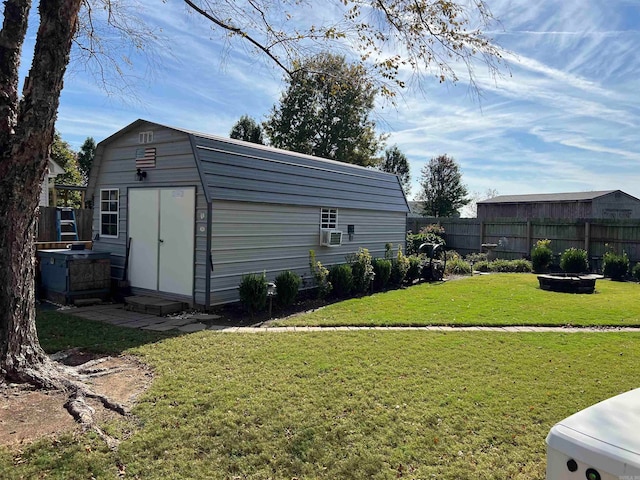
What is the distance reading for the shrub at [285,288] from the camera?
8016mm

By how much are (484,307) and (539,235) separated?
921cm

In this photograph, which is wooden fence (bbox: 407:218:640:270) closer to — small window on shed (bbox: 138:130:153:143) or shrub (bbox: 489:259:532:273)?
shrub (bbox: 489:259:532:273)

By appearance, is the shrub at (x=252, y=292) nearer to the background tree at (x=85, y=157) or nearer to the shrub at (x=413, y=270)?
the shrub at (x=413, y=270)

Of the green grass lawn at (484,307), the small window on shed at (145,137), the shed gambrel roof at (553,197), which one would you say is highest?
the shed gambrel roof at (553,197)

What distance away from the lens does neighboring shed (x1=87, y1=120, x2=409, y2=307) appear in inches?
298

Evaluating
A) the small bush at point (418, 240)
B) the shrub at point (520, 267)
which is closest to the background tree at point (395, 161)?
the small bush at point (418, 240)

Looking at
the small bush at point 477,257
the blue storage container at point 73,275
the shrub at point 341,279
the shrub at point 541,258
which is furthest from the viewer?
the small bush at point 477,257

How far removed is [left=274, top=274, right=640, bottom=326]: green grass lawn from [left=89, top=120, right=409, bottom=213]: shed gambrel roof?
256 cm

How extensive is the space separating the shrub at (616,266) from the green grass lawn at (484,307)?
1587 millimetres

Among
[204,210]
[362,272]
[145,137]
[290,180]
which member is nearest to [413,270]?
[362,272]

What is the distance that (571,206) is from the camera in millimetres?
22859

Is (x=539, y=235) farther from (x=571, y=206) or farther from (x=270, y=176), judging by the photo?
(x=270, y=176)

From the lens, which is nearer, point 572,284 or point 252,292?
point 252,292

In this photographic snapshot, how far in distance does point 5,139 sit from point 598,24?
7.54 metres
